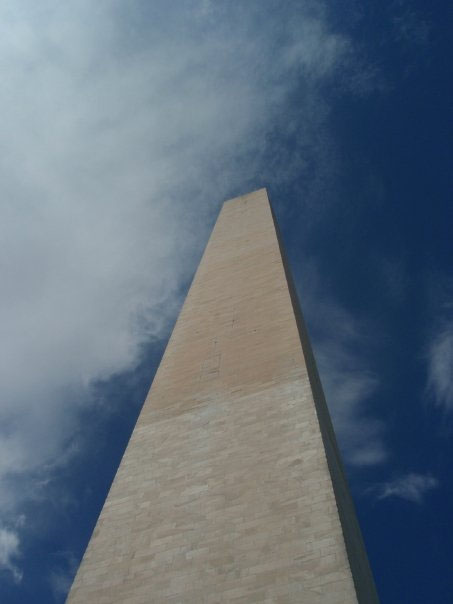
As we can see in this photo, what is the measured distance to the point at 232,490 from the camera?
23.2 feet

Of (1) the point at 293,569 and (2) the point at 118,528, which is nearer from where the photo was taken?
(1) the point at 293,569

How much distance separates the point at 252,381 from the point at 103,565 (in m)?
3.64

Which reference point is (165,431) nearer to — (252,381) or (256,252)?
(252,381)

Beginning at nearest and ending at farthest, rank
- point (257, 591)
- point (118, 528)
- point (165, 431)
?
point (257, 591), point (118, 528), point (165, 431)

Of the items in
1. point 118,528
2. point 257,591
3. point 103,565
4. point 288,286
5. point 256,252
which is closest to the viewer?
point 257,591

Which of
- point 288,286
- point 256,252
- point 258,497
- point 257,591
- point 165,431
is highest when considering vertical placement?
point 256,252

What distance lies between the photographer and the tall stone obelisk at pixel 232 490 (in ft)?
19.4

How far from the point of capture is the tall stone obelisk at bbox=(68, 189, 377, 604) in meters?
5.90

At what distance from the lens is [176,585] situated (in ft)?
20.0

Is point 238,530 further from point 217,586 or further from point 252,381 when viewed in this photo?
point 252,381

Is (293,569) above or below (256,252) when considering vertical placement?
below

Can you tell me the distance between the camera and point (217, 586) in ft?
19.4

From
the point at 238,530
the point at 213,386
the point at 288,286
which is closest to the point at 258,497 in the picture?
the point at 238,530

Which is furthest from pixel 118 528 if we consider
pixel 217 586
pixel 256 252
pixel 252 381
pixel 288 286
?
pixel 256 252
